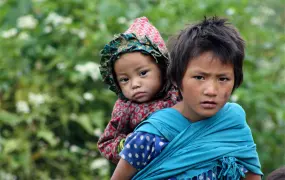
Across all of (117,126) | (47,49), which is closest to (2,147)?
(47,49)

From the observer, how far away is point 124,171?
3.08 meters

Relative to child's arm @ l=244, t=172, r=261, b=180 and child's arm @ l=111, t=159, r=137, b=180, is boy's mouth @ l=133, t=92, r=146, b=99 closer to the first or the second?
child's arm @ l=111, t=159, r=137, b=180

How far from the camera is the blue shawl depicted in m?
2.96

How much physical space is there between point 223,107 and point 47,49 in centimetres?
373

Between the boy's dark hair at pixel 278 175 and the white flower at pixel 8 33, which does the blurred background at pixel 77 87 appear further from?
the boy's dark hair at pixel 278 175

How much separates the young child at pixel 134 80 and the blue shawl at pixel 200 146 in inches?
6.8

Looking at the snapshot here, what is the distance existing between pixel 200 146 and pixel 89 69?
3386 mm

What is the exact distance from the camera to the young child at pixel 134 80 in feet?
10.5

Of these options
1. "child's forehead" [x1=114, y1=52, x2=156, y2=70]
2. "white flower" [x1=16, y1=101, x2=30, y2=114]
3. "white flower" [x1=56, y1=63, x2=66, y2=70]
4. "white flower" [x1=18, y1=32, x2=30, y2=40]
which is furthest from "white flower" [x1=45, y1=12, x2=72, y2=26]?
"child's forehead" [x1=114, y1=52, x2=156, y2=70]

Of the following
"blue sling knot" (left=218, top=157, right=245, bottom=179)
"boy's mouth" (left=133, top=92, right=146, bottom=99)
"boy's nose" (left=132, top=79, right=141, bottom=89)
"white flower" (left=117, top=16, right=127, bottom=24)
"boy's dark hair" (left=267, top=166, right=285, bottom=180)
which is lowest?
"boy's dark hair" (left=267, top=166, right=285, bottom=180)

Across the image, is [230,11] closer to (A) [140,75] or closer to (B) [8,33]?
(B) [8,33]

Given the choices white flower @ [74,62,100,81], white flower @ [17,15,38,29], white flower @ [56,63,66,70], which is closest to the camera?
white flower @ [74,62,100,81]

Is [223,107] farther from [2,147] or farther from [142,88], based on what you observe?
[2,147]

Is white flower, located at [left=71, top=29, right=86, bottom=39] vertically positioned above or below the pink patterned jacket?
above
